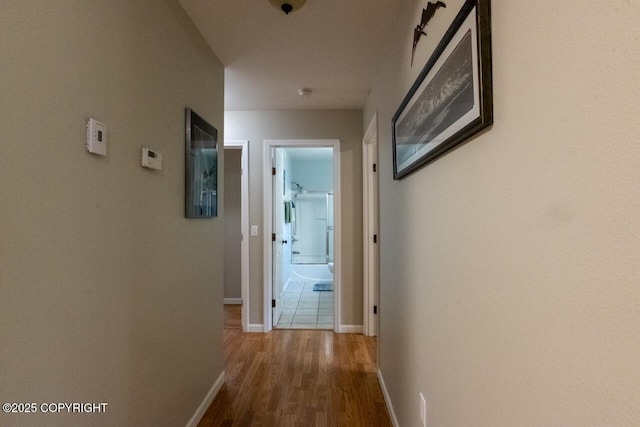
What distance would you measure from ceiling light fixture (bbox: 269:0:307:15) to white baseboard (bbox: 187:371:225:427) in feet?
7.41

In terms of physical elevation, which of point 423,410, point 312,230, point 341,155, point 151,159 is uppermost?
point 341,155

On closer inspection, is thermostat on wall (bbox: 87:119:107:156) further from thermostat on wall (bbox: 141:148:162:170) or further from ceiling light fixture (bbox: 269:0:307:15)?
ceiling light fixture (bbox: 269:0:307:15)

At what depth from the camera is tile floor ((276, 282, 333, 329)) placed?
3.49 metres

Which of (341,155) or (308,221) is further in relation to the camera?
(308,221)

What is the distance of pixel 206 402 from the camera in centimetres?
194

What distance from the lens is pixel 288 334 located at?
3.19 m

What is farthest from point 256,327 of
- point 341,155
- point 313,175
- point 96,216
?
point 313,175

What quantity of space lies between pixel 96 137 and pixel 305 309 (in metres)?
3.45

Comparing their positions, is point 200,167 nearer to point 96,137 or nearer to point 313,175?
point 96,137

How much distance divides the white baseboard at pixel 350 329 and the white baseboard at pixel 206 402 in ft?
4.43

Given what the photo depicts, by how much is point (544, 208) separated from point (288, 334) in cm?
302

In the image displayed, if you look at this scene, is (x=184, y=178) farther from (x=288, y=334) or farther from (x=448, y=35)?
(x=288, y=334)

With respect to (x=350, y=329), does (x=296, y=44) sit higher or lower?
higher

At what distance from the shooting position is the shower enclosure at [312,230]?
6.84 meters
